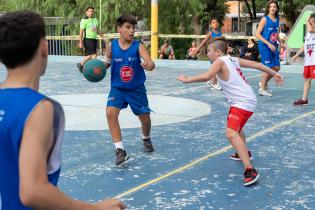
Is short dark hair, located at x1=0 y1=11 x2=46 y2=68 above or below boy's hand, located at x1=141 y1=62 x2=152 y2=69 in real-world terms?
above

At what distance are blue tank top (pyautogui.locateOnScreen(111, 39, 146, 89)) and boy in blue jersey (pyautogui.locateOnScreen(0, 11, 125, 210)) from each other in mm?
3972

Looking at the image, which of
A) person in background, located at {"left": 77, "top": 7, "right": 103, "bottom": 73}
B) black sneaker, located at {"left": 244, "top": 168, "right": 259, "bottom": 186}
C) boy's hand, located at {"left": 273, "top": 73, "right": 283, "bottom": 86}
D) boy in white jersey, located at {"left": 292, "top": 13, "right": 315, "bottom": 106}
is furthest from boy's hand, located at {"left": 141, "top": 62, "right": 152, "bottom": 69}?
person in background, located at {"left": 77, "top": 7, "right": 103, "bottom": 73}

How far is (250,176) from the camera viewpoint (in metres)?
5.00

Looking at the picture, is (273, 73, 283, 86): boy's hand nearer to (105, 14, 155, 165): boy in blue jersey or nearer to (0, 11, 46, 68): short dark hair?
(105, 14, 155, 165): boy in blue jersey

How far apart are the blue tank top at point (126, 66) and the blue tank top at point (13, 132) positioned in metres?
4.02

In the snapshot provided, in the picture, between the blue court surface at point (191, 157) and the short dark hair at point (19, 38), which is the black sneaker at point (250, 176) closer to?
the blue court surface at point (191, 157)

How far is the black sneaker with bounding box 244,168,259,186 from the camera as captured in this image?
4.96 m

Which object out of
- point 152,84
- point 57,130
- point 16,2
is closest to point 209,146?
point 57,130

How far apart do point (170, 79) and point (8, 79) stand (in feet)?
39.5

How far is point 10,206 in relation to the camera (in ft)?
5.81

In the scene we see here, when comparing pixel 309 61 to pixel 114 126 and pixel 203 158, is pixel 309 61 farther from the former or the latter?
pixel 114 126

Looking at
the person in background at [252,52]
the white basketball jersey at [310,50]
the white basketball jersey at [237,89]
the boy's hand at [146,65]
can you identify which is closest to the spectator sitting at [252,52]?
the person in background at [252,52]

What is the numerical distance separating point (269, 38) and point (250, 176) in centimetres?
601

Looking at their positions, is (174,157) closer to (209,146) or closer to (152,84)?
(209,146)
